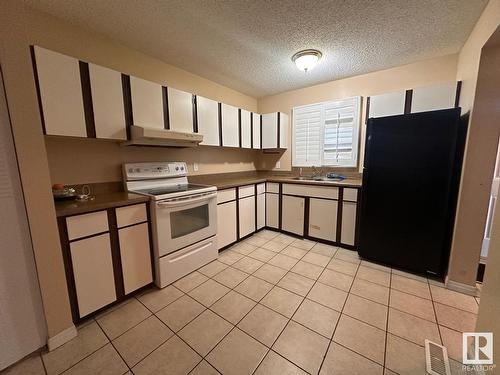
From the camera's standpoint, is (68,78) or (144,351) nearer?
(144,351)

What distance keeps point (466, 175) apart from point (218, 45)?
2.64m

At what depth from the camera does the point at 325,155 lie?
3.22 m

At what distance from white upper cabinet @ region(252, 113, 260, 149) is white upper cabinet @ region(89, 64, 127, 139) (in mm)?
2010

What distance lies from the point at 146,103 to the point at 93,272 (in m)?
1.60

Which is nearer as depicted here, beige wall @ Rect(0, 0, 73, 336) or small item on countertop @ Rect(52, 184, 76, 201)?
beige wall @ Rect(0, 0, 73, 336)

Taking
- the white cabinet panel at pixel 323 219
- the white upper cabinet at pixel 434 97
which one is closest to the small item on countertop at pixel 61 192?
the white cabinet panel at pixel 323 219

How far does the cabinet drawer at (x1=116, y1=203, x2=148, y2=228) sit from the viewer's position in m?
1.63

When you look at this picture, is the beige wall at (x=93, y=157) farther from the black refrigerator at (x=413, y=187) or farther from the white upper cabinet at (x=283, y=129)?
the black refrigerator at (x=413, y=187)

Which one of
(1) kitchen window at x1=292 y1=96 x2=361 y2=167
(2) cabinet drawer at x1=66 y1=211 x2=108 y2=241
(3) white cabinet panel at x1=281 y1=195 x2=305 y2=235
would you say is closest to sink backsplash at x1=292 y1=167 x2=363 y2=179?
(1) kitchen window at x1=292 y1=96 x2=361 y2=167

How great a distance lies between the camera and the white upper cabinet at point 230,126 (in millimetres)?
2865

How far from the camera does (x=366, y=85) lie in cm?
283

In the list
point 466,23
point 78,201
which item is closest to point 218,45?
point 78,201

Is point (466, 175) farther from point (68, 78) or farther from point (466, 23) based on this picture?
point (68, 78)

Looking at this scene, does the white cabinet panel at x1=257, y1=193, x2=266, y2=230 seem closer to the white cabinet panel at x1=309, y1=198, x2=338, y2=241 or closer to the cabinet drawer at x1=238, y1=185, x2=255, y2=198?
the cabinet drawer at x1=238, y1=185, x2=255, y2=198
